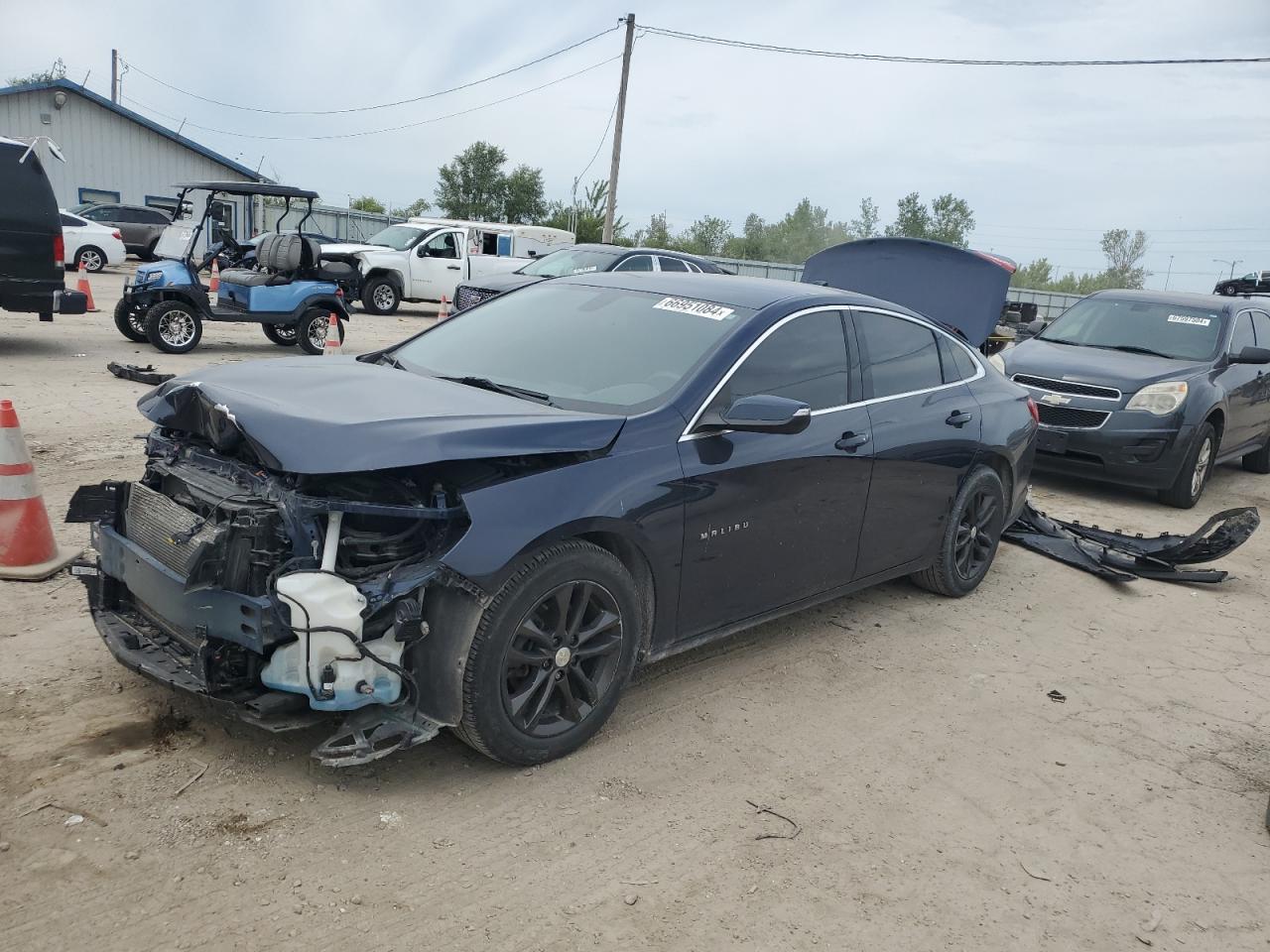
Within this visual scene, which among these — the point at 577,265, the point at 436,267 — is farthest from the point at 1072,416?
the point at 436,267

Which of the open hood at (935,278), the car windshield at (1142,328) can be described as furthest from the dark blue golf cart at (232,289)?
the car windshield at (1142,328)

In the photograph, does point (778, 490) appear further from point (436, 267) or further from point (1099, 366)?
point (436, 267)

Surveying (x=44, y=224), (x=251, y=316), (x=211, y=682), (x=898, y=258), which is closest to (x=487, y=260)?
(x=251, y=316)

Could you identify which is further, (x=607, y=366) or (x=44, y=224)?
(x=44, y=224)

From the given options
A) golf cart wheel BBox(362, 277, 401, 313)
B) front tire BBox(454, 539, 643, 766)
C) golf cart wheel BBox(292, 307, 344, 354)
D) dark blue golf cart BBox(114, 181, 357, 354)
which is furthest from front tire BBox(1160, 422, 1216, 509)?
golf cart wheel BBox(362, 277, 401, 313)

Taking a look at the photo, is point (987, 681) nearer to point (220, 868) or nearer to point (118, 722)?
point (220, 868)

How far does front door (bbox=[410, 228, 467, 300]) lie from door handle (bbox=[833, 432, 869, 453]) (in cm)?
1653

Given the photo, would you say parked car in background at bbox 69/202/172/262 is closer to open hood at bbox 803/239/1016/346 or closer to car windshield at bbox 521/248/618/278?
car windshield at bbox 521/248/618/278

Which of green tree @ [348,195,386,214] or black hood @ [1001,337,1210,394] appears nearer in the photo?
black hood @ [1001,337,1210,394]

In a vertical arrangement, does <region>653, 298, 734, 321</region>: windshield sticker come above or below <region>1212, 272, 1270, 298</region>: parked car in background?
below

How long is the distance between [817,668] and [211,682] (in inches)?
105

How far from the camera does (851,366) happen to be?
471 centimetres

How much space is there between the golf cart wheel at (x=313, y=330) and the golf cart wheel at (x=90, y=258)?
13.3 metres

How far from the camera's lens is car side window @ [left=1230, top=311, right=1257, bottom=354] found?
9.39 meters
